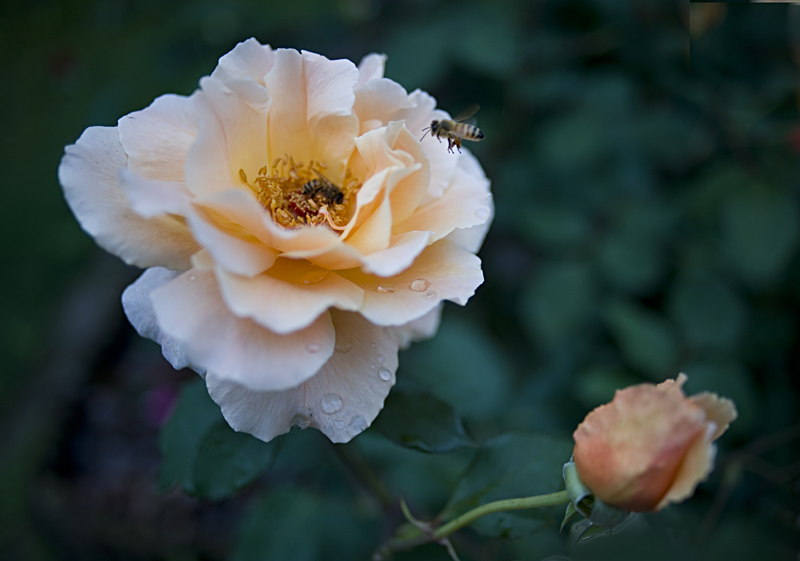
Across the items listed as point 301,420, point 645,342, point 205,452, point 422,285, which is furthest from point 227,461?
point 645,342

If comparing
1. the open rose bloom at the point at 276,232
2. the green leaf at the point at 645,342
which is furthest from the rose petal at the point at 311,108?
the green leaf at the point at 645,342

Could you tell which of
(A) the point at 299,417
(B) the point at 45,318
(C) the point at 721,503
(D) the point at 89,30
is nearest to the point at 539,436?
(A) the point at 299,417

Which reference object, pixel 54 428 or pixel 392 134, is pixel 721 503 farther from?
pixel 54 428

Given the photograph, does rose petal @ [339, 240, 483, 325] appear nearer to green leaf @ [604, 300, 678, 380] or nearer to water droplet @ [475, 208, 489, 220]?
water droplet @ [475, 208, 489, 220]

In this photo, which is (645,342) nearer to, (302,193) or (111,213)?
(302,193)

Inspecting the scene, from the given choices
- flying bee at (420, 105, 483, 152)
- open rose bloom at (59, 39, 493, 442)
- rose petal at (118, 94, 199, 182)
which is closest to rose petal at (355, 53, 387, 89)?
open rose bloom at (59, 39, 493, 442)

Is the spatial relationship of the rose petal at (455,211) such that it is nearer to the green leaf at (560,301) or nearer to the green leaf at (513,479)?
the green leaf at (513,479)
